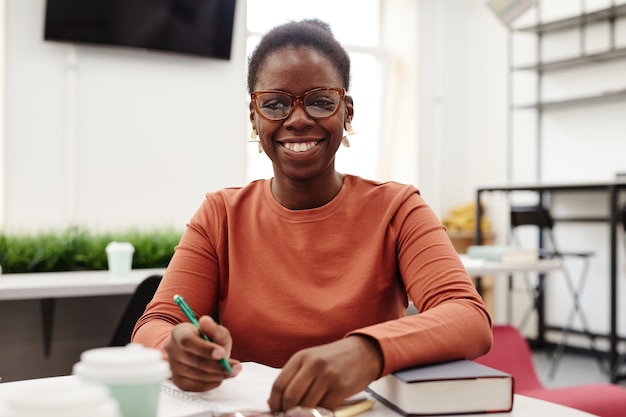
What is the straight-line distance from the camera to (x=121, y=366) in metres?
0.67

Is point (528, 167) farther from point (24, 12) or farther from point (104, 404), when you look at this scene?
point (104, 404)

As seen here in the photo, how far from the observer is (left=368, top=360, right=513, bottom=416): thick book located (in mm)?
878

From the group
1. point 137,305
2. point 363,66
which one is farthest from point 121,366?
point 363,66

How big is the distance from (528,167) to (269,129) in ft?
15.4

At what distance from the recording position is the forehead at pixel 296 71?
4.32 feet

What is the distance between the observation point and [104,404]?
56 cm

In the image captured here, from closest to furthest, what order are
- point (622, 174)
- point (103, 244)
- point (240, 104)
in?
1. point (103, 244)
2. point (622, 174)
3. point (240, 104)

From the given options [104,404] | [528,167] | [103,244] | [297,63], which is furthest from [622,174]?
[104,404]

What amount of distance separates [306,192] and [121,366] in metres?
0.77

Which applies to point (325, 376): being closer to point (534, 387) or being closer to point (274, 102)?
point (274, 102)

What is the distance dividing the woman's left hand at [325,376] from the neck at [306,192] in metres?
0.50

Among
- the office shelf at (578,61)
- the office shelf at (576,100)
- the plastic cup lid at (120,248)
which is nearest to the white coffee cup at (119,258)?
the plastic cup lid at (120,248)

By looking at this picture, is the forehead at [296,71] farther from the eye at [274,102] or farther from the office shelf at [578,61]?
the office shelf at [578,61]

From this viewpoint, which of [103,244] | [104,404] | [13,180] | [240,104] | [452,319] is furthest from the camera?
[240,104]
